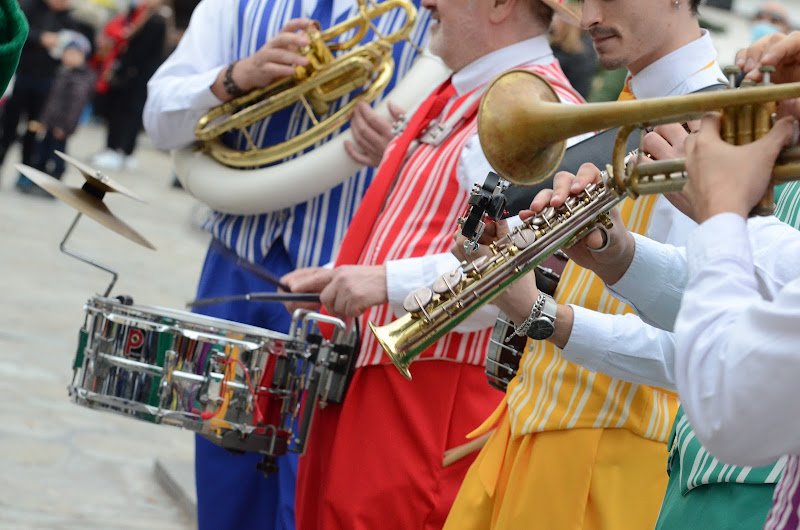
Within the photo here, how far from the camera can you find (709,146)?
1.38 metres

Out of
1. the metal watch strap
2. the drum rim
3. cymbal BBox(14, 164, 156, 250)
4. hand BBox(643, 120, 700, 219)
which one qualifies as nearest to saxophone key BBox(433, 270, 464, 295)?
the metal watch strap

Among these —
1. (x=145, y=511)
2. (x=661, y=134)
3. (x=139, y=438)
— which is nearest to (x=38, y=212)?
(x=139, y=438)

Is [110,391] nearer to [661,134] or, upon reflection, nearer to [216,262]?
[216,262]

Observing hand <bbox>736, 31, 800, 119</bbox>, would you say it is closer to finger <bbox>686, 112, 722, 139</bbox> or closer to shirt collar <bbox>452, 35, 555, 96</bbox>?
finger <bbox>686, 112, 722, 139</bbox>

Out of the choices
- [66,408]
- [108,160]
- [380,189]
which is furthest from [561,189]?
[108,160]

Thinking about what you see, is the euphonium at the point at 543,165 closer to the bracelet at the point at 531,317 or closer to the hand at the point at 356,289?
the bracelet at the point at 531,317

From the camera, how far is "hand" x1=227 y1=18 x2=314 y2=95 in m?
3.16

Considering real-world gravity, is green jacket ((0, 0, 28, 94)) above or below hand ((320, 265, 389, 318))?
above

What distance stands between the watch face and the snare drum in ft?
2.62

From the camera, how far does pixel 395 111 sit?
309 centimetres

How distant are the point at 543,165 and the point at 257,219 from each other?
1761 mm

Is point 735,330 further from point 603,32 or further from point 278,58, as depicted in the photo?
point 278,58

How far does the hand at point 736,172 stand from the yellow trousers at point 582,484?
828 mm

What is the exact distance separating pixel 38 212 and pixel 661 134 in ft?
27.0
